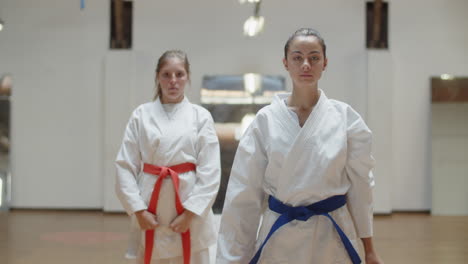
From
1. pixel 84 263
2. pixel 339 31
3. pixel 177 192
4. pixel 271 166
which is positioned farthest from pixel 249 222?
pixel 339 31

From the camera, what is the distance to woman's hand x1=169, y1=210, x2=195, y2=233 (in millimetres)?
2830

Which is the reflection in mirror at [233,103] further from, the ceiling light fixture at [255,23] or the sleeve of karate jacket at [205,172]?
the sleeve of karate jacket at [205,172]

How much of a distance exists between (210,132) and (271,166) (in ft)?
3.74

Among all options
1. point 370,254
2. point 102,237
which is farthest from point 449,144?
point 370,254

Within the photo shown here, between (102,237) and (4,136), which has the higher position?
(4,136)

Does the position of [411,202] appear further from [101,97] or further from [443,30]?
[101,97]

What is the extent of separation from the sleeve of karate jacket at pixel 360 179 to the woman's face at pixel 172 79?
51.4 inches

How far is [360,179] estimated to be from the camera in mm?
1912

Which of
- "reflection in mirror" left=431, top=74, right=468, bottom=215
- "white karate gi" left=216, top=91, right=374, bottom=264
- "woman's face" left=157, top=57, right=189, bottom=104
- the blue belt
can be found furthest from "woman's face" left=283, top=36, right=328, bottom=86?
"reflection in mirror" left=431, top=74, right=468, bottom=215

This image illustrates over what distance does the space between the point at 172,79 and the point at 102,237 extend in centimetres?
415

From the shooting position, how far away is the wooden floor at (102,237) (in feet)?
17.7

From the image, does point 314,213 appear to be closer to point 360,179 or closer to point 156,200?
point 360,179

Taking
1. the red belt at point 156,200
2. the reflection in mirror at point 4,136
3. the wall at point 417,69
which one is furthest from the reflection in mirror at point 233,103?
the red belt at point 156,200

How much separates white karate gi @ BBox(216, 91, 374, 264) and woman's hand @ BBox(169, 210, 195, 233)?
906 mm
